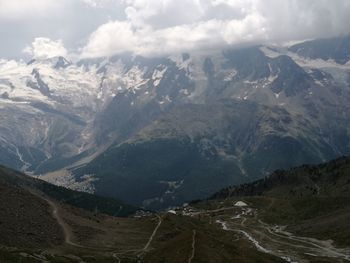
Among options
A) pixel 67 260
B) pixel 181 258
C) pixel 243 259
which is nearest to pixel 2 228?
pixel 67 260

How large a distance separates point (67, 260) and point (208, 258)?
40.6 m

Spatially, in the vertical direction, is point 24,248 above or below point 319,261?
above

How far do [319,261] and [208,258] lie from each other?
5791 cm

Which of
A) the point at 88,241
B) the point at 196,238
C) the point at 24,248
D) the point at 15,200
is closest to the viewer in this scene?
the point at 196,238

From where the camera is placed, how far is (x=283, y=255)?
644ft

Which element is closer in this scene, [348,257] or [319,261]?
[319,261]

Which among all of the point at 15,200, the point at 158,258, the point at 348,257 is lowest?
the point at 348,257

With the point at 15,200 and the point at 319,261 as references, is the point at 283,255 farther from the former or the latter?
the point at 15,200

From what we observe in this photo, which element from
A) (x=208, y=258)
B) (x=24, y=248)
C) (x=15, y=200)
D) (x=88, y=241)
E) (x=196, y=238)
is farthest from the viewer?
(x=15, y=200)

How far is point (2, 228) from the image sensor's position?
17075 cm

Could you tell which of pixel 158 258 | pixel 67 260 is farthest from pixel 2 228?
pixel 158 258

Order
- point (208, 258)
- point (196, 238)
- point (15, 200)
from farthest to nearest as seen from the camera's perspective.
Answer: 1. point (15, 200)
2. point (196, 238)
3. point (208, 258)

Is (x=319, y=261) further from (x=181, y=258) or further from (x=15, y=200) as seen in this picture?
(x=15, y=200)

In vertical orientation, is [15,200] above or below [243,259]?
above
